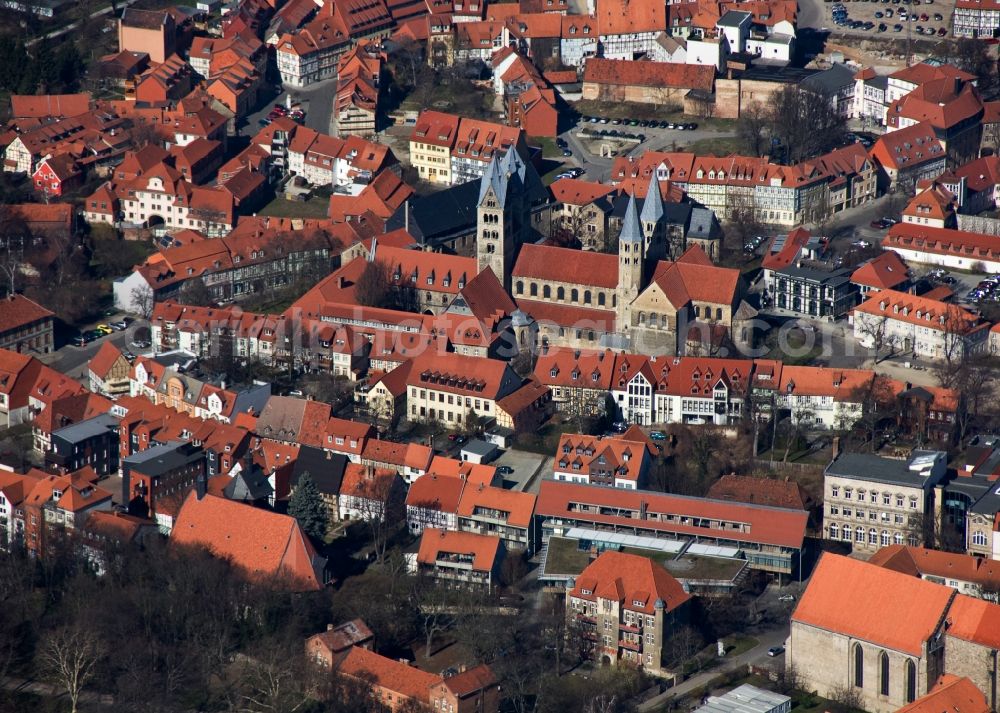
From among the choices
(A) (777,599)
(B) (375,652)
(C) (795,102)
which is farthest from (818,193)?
(B) (375,652)

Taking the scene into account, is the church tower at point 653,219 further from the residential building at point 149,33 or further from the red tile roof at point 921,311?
the residential building at point 149,33

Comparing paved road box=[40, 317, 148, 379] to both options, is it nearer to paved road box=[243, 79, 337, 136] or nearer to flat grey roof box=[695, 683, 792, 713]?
paved road box=[243, 79, 337, 136]

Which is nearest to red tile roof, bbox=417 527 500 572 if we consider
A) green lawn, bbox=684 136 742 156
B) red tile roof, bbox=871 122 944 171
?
green lawn, bbox=684 136 742 156

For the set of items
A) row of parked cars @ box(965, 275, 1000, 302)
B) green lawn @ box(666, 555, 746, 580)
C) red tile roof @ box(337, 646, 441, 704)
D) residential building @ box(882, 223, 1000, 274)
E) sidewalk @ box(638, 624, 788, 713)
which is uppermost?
residential building @ box(882, 223, 1000, 274)

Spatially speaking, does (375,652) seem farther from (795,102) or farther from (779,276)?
(795,102)

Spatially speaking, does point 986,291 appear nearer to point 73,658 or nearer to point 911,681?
point 911,681

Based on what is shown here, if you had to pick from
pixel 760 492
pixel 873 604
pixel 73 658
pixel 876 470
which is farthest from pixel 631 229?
pixel 73 658
